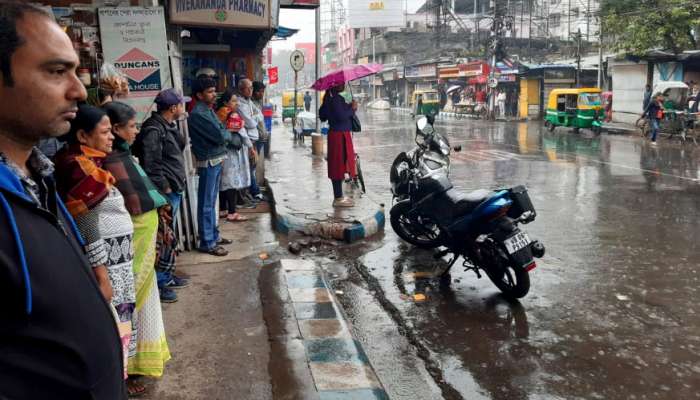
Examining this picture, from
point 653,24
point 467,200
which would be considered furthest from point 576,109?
point 467,200

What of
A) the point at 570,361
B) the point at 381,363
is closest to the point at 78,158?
the point at 381,363

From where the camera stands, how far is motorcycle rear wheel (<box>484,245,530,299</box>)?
498cm

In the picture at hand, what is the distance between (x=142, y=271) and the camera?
Result: 10.8 feet

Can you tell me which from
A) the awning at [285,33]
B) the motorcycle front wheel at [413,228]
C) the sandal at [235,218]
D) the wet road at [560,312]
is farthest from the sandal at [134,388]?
the awning at [285,33]

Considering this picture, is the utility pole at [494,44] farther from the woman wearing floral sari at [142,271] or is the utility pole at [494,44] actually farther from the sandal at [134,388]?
the sandal at [134,388]

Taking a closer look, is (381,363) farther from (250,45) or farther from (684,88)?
(684,88)

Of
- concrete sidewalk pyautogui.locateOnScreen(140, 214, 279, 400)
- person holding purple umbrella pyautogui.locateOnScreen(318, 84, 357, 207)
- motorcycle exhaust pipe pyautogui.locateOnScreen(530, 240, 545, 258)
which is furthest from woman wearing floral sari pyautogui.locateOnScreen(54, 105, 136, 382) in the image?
person holding purple umbrella pyautogui.locateOnScreen(318, 84, 357, 207)

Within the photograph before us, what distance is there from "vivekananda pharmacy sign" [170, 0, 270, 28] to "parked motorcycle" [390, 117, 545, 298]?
8.01ft

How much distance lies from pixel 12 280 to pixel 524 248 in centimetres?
437

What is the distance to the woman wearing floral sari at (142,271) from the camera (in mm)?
3260

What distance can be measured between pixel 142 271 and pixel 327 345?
132cm

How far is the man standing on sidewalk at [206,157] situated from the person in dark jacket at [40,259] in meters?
4.48

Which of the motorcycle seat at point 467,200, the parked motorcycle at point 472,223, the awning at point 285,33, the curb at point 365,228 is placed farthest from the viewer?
the awning at point 285,33

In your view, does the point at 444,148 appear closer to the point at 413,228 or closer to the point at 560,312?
the point at 413,228
